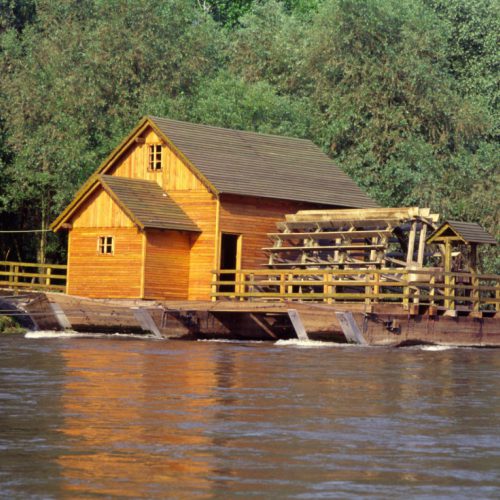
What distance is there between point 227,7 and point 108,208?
51027mm

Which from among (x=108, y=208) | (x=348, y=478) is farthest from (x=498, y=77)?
(x=348, y=478)

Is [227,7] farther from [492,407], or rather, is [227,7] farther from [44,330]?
[492,407]

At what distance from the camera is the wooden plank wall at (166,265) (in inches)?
1625

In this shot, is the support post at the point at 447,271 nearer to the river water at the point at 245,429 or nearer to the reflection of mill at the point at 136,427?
the river water at the point at 245,429

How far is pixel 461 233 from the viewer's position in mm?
38969

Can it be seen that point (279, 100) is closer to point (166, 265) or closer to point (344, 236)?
point (344, 236)

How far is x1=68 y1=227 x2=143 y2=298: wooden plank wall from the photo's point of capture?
4128 centimetres

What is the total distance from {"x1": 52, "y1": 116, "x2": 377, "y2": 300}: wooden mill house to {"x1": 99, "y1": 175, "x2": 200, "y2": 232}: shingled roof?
43 mm

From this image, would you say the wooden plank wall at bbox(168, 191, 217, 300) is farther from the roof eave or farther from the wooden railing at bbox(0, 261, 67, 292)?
the wooden railing at bbox(0, 261, 67, 292)

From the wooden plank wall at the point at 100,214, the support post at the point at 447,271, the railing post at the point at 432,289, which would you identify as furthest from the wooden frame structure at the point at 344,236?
the wooden plank wall at the point at 100,214

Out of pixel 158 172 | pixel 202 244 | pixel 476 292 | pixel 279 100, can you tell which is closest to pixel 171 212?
pixel 202 244

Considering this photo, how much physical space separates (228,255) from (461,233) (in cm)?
994

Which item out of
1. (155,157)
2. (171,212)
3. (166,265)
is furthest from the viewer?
(155,157)

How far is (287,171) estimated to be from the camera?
45.9m
